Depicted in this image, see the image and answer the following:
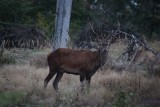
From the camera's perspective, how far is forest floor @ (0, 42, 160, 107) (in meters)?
11.2

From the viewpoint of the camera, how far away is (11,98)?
1118cm

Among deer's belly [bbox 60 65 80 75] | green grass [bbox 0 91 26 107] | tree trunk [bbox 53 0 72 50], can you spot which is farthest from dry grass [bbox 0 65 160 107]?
tree trunk [bbox 53 0 72 50]

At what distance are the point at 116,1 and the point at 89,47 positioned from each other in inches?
546

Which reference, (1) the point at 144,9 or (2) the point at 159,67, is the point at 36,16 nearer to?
(1) the point at 144,9

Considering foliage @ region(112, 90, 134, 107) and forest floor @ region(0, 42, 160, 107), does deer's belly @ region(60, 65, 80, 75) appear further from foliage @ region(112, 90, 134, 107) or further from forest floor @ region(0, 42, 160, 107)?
foliage @ region(112, 90, 134, 107)

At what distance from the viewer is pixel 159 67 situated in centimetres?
1554

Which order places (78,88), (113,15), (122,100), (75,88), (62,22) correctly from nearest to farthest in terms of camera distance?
(122,100) → (78,88) → (75,88) → (62,22) → (113,15)

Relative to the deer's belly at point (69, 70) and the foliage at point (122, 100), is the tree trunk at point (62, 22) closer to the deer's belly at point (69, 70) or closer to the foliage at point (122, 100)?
the deer's belly at point (69, 70)

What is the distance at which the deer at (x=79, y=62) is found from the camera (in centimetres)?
1288

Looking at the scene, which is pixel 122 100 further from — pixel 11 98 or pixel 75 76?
pixel 75 76

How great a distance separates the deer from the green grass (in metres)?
1.92

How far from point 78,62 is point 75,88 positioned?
0.79 metres

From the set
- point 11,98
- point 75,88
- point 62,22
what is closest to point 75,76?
point 75,88

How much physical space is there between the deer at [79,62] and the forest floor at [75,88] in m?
0.48
